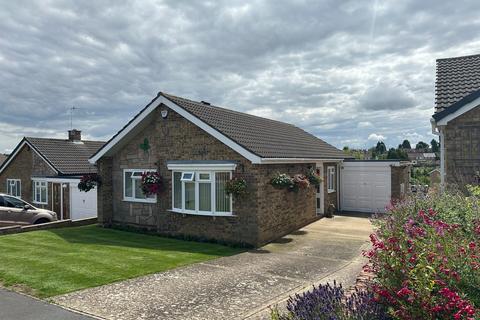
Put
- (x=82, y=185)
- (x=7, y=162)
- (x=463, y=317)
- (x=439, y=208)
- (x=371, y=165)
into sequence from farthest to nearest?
(x=7, y=162)
(x=371, y=165)
(x=82, y=185)
(x=439, y=208)
(x=463, y=317)

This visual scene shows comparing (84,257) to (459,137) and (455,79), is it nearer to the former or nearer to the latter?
(459,137)

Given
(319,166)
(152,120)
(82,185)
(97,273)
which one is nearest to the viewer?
(97,273)

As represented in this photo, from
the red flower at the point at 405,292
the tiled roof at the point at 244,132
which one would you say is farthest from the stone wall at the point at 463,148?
the red flower at the point at 405,292

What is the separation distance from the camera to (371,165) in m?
19.1

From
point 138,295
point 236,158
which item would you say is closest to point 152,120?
point 236,158

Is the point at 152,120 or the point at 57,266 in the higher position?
the point at 152,120

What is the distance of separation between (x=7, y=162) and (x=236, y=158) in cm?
2016

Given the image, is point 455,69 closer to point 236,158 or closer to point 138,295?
point 236,158

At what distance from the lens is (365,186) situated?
63.6 feet

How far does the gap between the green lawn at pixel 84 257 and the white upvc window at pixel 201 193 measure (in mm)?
1144

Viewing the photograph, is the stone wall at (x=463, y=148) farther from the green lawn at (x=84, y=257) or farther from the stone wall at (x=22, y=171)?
the stone wall at (x=22, y=171)

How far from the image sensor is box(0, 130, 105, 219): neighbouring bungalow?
20672 millimetres

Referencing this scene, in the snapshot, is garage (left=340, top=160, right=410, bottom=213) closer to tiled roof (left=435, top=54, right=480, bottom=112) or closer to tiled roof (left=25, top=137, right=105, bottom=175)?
tiled roof (left=435, top=54, right=480, bottom=112)

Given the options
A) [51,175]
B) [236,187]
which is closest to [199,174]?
[236,187]
